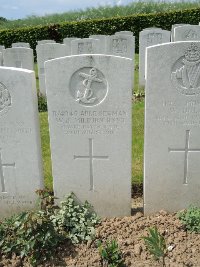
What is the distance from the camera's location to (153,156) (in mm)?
3787

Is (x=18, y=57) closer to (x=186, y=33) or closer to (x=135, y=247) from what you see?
(x=186, y=33)

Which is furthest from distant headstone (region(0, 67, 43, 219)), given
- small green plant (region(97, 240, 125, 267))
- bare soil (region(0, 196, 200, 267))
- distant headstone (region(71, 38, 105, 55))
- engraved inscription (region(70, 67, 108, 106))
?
distant headstone (region(71, 38, 105, 55))

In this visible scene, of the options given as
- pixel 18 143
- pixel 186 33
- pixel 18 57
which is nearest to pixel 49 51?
pixel 18 57

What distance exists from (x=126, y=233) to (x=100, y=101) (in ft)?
4.50

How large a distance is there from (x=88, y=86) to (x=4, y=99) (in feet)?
2.75

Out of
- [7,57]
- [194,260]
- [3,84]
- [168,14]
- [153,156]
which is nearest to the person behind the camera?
[194,260]

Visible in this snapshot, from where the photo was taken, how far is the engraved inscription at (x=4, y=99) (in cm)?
350

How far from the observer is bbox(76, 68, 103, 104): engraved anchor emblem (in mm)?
3478

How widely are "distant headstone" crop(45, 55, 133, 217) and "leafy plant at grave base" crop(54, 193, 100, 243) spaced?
0.15 m

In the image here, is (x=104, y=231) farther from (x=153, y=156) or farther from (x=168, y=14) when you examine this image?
(x=168, y=14)

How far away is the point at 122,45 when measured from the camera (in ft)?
30.9

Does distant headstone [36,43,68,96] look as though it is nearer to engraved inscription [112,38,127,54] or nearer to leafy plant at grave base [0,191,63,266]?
engraved inscription [112,38,127,54]

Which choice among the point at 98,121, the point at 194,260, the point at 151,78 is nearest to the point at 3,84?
the point at 98,121

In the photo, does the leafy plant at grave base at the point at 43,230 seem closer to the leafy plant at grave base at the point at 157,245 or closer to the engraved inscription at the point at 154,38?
the leafy plant at grave base at the point at 157,245
